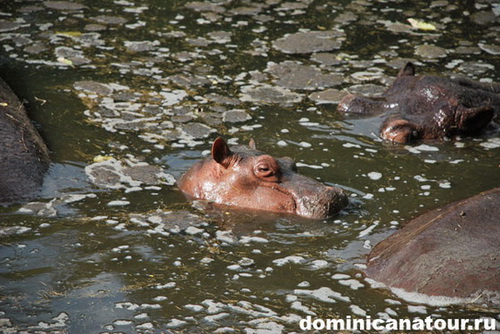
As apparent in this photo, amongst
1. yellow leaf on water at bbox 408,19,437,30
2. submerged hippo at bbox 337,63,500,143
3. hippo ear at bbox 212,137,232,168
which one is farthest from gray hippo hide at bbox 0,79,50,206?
yellow leaf on water at bbox 408,19,437,30

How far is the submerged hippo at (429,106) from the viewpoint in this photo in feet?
32.0

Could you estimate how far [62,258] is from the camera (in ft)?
22.3

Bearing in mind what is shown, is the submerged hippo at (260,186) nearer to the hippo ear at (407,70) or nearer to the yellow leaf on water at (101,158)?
the yellow leaf on water at (101,158)

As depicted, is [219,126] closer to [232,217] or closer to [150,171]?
[150,171]

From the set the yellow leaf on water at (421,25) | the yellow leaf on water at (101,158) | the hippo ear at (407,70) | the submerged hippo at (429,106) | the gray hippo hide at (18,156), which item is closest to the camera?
the gray hippo hide at (18,156)

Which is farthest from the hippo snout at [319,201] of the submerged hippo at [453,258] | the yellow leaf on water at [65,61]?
the yellow leaf on water at [65,61]

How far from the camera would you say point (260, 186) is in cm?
798

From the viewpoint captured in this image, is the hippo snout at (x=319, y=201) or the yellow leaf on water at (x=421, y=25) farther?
the yellow leaf on water at (x=421, y=25)

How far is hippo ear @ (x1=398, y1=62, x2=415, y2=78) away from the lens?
35.0 ft

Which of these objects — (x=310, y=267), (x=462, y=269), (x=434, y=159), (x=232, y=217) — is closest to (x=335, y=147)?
(x=434, y=159)

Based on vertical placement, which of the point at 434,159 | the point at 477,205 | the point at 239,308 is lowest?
the point at 434,159

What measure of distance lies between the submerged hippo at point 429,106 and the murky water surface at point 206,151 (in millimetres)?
178

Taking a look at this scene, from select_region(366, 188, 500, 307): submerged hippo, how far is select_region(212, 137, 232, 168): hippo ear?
6.82ft

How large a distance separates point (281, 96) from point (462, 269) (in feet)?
17.0
